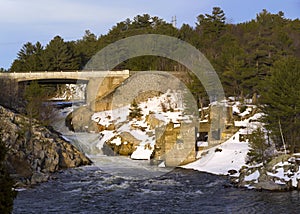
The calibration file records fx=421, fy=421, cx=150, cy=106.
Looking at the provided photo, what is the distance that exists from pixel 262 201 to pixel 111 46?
45.8 metres

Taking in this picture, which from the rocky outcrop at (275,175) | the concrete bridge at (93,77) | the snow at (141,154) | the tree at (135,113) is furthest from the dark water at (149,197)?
the concrete bridge at (93,77)

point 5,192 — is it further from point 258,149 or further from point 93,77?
point 93,77

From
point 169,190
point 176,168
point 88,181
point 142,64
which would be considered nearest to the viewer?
point 169,190

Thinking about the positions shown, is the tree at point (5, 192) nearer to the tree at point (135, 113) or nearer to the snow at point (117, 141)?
the snow at point (117, 141)

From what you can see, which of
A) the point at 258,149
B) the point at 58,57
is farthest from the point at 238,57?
the point at 58,57

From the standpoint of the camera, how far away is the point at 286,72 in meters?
28.5

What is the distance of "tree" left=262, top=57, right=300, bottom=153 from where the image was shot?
28.0 m

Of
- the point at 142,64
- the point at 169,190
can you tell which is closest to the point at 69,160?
the point at 169,190

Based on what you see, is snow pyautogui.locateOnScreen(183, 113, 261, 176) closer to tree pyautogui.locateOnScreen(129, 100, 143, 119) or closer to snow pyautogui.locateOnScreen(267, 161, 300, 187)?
snow pyautogui.locateOnScreen(267, 161, 300, 187)

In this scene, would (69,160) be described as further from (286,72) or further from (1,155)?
(1,155)

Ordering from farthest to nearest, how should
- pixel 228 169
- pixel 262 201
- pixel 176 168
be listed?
pixel 176 168 → pixel 228 169 → pixel 262 201

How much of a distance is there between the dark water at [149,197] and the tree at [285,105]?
5.39m

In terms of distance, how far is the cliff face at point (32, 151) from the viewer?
27.9 meters

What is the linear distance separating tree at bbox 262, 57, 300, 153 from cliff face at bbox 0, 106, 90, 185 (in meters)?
15.1
